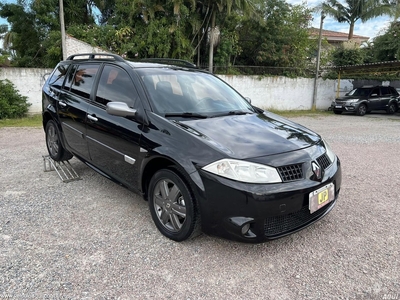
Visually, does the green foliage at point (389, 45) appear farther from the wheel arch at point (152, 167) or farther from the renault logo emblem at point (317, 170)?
the wheel arch at point (152, 167)

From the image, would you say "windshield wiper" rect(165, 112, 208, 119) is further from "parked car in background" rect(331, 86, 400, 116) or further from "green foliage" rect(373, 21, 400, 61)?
"green foliage" rect(373, 21, 400, 61)

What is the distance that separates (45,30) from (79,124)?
14.3 m

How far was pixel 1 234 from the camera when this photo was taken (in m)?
2.73

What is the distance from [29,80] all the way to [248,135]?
1125 centimetres

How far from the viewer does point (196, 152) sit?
2.36 m

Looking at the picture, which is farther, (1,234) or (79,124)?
(79,124)

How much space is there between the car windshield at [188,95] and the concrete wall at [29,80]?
9272mm

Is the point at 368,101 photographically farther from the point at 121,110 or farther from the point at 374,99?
the point at 121,110

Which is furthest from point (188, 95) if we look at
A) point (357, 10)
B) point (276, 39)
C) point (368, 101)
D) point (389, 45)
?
point (357, 10)

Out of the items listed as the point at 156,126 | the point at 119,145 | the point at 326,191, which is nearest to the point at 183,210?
the point at 156,126

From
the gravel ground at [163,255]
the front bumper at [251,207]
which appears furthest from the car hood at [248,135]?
the gravel ground at [163,255]

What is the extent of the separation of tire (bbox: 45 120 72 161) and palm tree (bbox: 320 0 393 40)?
71.3 ft

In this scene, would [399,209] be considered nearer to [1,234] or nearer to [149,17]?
[1,234]

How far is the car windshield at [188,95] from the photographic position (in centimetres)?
294
